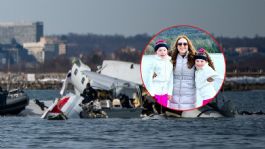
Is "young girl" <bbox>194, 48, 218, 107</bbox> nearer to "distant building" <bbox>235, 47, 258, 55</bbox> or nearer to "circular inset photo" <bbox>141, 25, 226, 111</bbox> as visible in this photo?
"circular inset photo" <bbox>141, 25, 226, 111</bbox>

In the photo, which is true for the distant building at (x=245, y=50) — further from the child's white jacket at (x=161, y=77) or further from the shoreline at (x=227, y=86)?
the child's white jacket at (x=161, y=77)

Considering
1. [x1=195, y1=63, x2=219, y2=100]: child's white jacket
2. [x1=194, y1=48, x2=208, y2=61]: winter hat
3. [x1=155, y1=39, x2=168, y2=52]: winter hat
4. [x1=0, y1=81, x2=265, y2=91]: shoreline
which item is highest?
[x1=155, y1=39, x2=168, y2=52]: winter hat

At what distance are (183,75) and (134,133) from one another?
4.30 metres

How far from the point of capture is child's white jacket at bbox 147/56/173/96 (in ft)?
160

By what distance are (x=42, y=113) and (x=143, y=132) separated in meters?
16.4

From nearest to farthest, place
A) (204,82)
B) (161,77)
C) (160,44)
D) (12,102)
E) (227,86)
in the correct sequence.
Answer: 1. (204,82)
2. (161,77)
3. (160,44)
4. (12,102)
5. (227,86)

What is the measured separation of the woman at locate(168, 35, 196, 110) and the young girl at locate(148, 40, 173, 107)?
8.3 inches

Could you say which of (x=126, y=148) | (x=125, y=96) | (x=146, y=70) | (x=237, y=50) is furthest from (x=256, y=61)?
(x=126, y=148)

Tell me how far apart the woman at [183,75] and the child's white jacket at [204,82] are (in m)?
0.19

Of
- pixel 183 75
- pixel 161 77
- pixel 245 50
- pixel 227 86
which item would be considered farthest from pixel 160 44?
pixel 245 50

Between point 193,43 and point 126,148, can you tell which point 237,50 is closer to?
point 193,43

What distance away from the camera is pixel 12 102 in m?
61.3

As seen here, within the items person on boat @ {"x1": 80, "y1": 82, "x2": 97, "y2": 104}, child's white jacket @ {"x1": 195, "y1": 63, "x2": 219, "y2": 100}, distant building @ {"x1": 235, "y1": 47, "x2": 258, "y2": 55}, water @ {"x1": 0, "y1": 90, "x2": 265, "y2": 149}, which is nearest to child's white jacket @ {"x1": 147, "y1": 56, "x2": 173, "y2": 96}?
child's white jacket @ {"x1": 195, "y1": 63, "x2": 219, "y2": 100}

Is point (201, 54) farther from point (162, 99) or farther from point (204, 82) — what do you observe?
point (162, 99)
